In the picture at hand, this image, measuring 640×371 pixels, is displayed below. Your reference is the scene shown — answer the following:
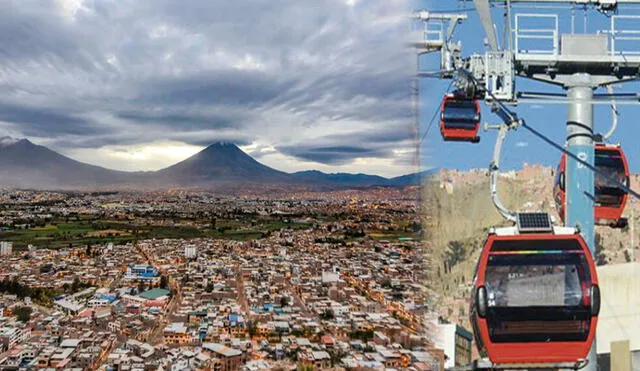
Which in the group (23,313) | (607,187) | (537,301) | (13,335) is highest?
(607,187)

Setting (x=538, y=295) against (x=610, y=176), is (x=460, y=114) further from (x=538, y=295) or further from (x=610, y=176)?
(x=538, y=295)

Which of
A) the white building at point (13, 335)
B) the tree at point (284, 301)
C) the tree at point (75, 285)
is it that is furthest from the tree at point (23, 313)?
the tree at point (284, 301)

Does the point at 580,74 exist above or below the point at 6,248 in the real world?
above

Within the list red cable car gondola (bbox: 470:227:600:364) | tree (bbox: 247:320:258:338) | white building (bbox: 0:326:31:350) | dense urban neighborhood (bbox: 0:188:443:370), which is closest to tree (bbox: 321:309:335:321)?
dense urban neighborhood (bbox: 0:188:443:370)

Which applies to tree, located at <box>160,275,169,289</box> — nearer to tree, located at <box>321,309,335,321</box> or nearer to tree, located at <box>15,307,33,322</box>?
tree, located at <box>15,307,33,322</box>

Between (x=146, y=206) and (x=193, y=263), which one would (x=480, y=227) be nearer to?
(x=193, y=263)

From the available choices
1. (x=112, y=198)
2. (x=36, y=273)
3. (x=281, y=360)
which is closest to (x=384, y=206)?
(x=281, y=360)

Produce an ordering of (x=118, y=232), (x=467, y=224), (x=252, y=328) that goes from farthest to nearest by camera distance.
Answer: (x=118, y=232), (x=252, y=328), (x=467, y=224)

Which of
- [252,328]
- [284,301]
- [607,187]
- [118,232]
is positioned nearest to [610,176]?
[607,187]
